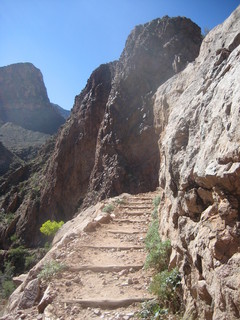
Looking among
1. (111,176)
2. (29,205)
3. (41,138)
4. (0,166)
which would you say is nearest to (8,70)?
(41,138)

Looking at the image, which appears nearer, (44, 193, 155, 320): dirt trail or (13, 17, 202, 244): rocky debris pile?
(44, 193, 155, 320): dirt trail

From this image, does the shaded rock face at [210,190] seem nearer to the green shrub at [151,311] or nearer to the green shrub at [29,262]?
the green shrub at [151,311]

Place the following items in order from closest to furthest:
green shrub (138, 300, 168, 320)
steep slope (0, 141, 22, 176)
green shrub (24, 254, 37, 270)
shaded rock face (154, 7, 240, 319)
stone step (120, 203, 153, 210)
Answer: shaded rock face (154, 7, 240, 319), green shrub (138, 300, 168, 320), stone step (120, 203, 153, 210), green shrub (24, 254, 37, 270), steep slope (0, 141, 22, 176)

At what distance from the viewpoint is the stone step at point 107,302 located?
4.10 metres

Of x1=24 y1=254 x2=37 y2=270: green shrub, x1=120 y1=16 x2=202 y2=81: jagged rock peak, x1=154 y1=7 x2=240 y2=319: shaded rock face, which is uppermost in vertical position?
x1=120 y1=16 x2=202 y2=81: jagged rock peak

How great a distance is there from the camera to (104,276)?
512cm

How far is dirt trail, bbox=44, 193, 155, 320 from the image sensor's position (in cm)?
408

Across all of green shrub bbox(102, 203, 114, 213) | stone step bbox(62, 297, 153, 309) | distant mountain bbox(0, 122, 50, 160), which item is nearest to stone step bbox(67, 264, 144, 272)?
stone step bbox(62, 297, 153, 309)

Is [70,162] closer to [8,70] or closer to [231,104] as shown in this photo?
[231,104]

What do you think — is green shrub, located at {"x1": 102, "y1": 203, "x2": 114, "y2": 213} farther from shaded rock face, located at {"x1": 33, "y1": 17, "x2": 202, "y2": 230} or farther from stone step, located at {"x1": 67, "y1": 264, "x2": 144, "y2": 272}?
shaded rock face, located at {"x1": 33, "y1": 17, "x2": 202, "y2": 230}

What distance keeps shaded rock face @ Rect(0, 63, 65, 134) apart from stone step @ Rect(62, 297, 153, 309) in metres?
95.5

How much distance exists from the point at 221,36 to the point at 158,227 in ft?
12.0

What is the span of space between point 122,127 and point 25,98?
288 feet

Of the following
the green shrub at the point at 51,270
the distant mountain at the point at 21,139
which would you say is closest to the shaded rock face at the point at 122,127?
the green shrub at the point at 51,270
